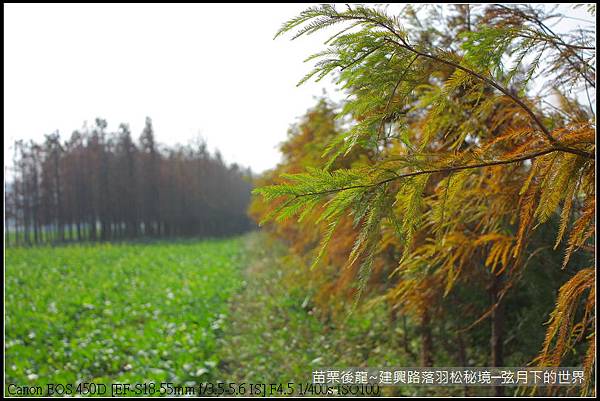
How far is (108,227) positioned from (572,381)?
29262mm

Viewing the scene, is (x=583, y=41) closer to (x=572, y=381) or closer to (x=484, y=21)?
(x=484, y=21)

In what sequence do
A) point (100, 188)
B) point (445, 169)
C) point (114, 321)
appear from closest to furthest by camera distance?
point (445, 169) < point (114, 321) < point (100, 188)

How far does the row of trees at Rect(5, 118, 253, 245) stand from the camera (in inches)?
986

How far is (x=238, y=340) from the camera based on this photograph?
7746 mm

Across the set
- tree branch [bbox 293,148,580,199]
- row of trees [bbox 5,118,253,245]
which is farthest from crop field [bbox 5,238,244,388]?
row of trees [bbox 5,118,253,245]

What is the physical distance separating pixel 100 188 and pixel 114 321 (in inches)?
822

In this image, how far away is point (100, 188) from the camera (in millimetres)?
27703

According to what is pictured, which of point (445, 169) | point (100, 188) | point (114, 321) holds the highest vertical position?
point (100, 188)

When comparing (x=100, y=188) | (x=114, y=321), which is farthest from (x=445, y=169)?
(x=100, y=188)

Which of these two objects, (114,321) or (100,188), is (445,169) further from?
(100,188)

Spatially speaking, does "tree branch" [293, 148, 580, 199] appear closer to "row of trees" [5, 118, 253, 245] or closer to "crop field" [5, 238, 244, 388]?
"crop field" [5, 238, 244, 388]

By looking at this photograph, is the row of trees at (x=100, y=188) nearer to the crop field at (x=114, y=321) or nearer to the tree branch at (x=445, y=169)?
the crop field at (x=114, y=321)

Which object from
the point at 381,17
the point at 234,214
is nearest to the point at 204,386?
the point at 381,17

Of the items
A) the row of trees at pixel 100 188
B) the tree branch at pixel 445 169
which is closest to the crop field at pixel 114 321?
the tree branch at pixel 445 169
